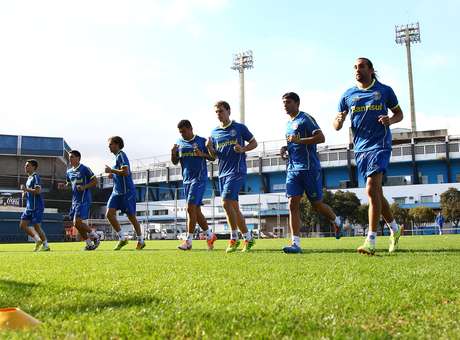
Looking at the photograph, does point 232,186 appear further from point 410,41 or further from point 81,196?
point 410,41

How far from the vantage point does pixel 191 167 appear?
957cm

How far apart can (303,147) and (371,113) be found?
1.36 m

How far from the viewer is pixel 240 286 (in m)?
3.19

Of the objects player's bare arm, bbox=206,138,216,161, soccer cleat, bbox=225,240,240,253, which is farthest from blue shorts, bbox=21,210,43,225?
soccer cleat, bbox=225,240,240,253

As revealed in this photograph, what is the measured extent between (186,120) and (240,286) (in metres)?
6.79

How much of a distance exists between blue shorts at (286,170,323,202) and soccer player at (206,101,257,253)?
→ 114cm

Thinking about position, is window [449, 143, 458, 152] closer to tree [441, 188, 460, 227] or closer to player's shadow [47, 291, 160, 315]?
tree [441, 188, 460, 227]

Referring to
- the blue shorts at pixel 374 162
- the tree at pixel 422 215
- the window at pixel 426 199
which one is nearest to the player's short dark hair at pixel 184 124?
the blue shorts at pixel 374 162

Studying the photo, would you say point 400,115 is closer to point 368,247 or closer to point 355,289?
point 368,247

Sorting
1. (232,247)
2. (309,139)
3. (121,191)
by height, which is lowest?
(232,247)

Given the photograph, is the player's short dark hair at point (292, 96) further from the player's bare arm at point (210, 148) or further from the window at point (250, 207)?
the window at point (250, 207)

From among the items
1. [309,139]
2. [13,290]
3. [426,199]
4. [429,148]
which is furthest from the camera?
[429,148]

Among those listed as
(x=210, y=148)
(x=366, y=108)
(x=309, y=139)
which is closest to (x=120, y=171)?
(x=210, y=148)

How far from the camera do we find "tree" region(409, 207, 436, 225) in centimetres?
5516
